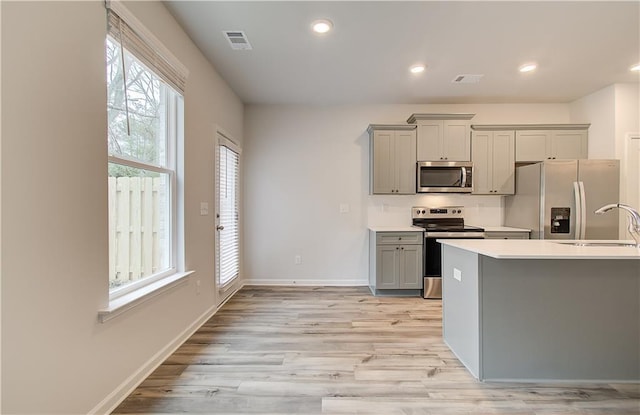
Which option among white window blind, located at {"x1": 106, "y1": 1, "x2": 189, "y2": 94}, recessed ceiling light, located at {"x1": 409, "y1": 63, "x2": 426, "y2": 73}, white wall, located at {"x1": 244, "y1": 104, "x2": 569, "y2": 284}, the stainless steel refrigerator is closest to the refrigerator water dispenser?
the stainless steel refrigerator

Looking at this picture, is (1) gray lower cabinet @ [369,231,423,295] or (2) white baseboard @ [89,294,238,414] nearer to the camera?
(2) white baseboard @ [89,294,238,414]

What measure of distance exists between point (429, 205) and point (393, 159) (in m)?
0.94

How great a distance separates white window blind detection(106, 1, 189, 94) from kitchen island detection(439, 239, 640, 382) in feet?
8.48

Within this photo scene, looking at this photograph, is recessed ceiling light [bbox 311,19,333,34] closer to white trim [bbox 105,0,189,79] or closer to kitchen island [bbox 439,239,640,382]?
white trim [bbox 105,0,189,79]

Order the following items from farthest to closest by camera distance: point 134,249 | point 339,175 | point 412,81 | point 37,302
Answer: point 339,175 < point 412,81 < point 134,249 < point 37,302

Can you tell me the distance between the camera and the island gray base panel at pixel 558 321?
76.6 inches

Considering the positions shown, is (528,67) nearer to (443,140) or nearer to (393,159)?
(443,140)

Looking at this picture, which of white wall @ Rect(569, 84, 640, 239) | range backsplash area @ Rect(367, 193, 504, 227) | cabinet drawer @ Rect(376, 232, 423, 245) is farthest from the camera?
range backsplash area @ Rect(367, 193, 504, 227)

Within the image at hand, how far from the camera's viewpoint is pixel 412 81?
3.54 meters

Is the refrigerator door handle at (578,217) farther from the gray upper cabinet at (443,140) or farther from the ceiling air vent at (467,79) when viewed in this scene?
the ceiling air vent at (467,79)

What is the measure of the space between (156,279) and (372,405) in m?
1.78

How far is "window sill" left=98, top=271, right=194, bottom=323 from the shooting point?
162cm

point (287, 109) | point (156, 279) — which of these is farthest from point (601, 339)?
point (287, 109)

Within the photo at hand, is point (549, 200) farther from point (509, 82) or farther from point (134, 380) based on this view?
point (134, 380)
